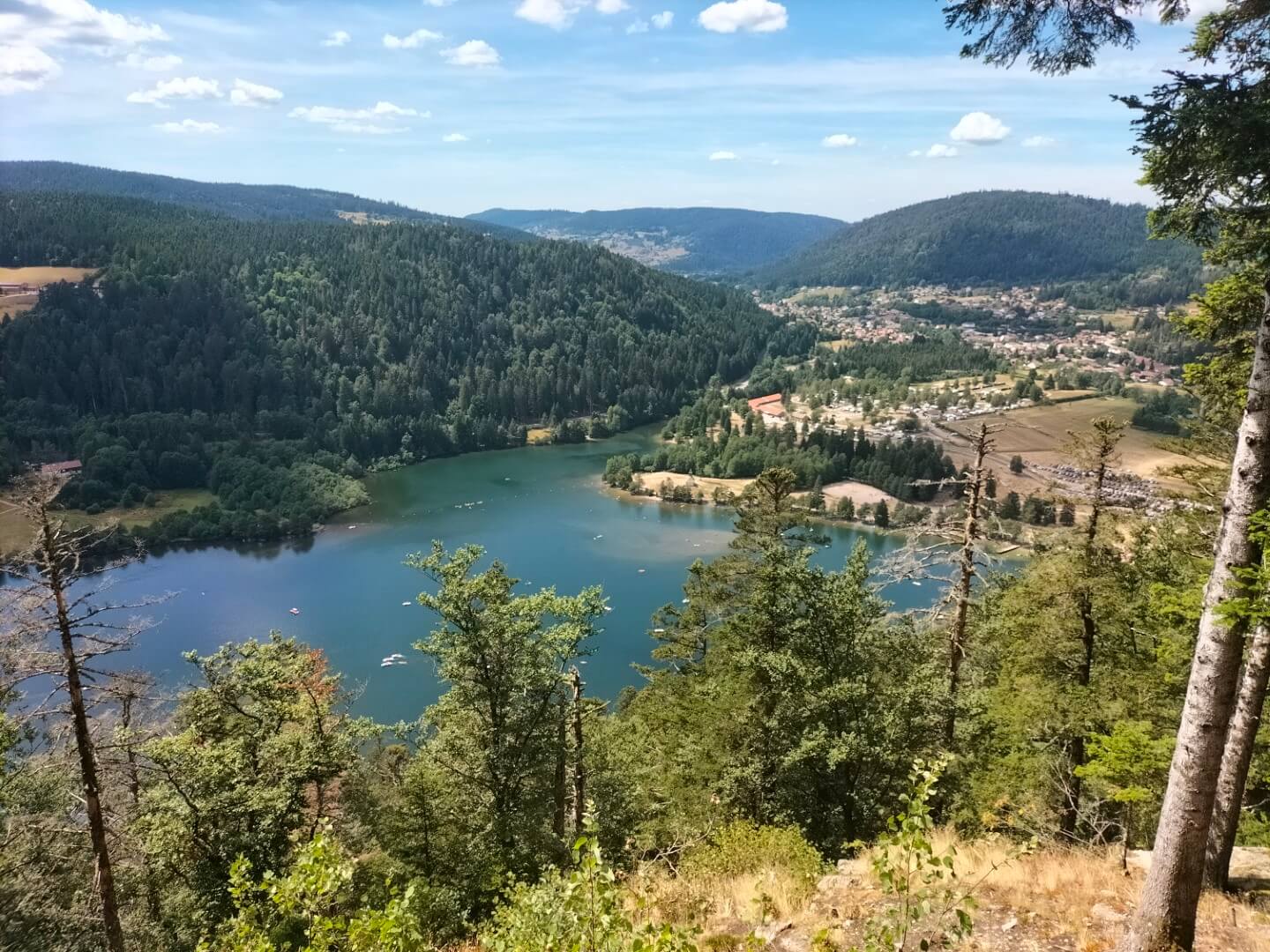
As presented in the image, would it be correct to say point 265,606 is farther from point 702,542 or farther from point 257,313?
point 257,313

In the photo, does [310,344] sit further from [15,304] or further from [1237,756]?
[1237,756]

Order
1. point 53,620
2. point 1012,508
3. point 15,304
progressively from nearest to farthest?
point 53,620 → point 1012,508 → point 15,304

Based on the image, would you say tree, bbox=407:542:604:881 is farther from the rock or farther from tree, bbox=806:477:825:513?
tree, bbox=806:477:825:513

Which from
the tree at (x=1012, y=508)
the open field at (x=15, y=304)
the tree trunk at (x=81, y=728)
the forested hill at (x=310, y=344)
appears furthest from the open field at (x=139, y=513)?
the tree at (x=1012, y=508)

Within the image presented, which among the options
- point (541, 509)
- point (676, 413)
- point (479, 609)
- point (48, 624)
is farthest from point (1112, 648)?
point (676, 413)

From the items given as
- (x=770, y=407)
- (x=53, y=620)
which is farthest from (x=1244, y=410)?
(x=770, y=407)

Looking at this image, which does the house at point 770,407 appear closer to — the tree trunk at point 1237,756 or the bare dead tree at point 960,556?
the bare dead tree at point 960,556
